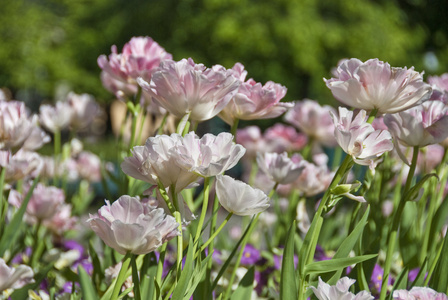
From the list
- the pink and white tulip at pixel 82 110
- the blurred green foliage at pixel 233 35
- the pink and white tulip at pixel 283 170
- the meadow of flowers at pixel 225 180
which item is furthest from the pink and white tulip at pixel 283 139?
the blurred green foliage at pixel 233 35

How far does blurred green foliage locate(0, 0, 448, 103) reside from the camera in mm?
9078

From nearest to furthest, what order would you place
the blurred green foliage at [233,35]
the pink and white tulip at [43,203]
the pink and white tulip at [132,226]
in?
the pink and white tulip at [132,226] → the pink and white tulip at [43,203] → the blurred green foliage at [233,35]

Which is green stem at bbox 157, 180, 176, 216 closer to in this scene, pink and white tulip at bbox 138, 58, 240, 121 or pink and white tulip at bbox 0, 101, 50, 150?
pink and white tulip at bbox 138, 58, 240, 121

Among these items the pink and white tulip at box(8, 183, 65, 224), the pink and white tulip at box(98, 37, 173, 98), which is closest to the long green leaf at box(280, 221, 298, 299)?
the pink and white tulip at box(98, 37, 173, 98)

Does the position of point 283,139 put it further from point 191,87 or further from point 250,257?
point 191,87

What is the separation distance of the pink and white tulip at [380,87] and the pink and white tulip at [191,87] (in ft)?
0.36

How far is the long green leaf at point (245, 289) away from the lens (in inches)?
30.4

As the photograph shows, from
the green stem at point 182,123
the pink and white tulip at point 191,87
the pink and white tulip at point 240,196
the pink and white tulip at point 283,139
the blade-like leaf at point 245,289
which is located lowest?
the pink and white tulip at point 283,139

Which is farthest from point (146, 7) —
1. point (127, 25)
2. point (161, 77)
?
point (161, 77)

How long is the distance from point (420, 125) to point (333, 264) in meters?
0.19

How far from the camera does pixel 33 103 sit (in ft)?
51.9

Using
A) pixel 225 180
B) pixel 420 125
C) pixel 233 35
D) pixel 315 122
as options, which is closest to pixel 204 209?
pixel 225 180

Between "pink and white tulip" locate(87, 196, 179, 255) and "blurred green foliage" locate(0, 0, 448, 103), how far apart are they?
8268 millimetres

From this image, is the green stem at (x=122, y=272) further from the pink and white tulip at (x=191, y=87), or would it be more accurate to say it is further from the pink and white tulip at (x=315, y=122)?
the pink and white tulip at (x=315, y=122)
